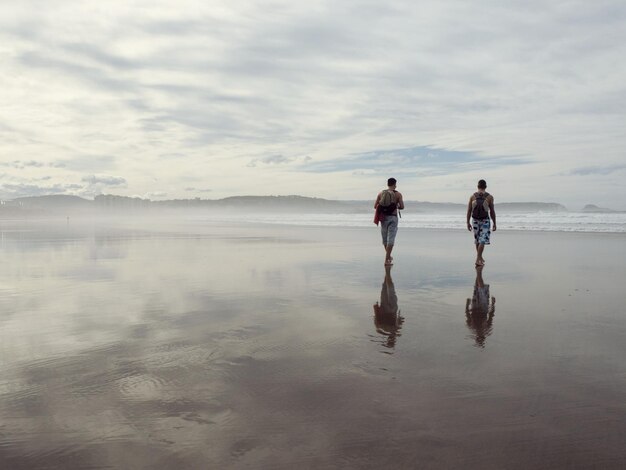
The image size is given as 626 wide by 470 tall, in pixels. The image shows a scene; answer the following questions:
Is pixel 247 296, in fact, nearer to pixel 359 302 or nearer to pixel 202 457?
pixel 359 302

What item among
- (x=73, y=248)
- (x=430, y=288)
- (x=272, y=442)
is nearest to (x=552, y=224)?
(x=430, y=288)

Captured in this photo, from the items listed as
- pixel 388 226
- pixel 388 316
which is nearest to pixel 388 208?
pixel 388 226

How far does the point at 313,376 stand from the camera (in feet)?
12.3

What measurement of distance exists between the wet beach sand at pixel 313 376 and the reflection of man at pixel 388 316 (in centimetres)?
5

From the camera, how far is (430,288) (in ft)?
25.9

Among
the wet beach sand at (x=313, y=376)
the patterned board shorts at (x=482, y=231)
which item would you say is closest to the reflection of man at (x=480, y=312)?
the wet beach sand at (x=313, y=376)

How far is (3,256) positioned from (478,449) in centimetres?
1412

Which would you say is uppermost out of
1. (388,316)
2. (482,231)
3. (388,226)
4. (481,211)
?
(481,211)

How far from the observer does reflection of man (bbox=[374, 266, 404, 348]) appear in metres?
5.02

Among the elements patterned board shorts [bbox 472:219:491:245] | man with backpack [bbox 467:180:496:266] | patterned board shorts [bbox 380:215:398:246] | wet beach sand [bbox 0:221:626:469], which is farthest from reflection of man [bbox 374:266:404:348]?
man with backpack [bbox 467:180:496:266]

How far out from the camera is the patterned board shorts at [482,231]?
11.3 metres

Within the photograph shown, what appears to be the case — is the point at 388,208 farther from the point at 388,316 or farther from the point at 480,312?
the point at 388,316

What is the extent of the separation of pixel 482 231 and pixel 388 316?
21.3ft

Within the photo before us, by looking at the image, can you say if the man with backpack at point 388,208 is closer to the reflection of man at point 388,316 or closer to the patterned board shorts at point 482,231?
the patterned board shorts at point 482,231
